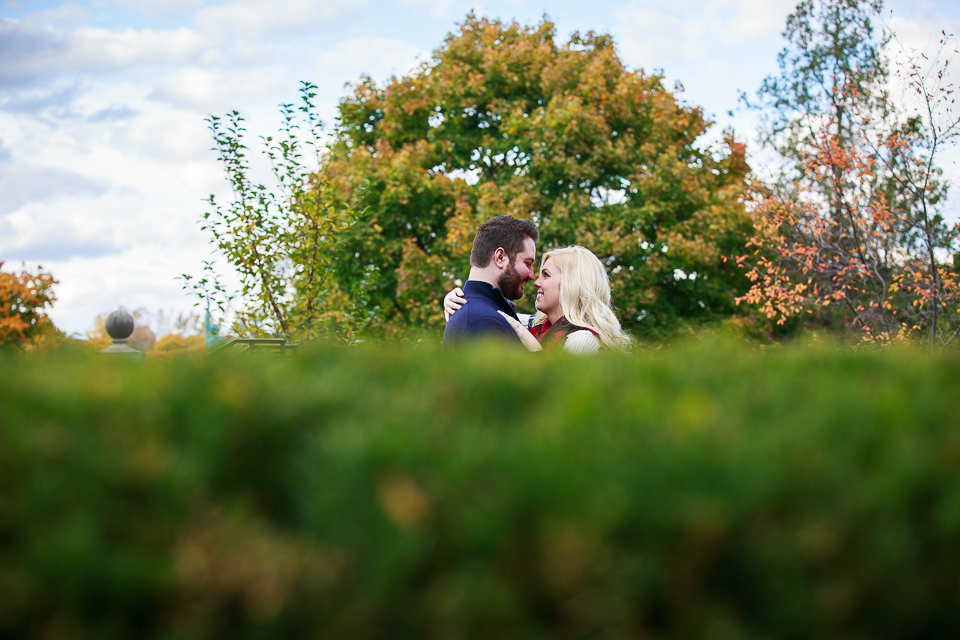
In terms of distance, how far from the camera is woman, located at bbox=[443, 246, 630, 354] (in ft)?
18.5

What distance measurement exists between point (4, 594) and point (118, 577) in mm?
225

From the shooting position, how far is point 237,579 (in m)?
1.36

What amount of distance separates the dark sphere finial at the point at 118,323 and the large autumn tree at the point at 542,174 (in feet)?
29.4

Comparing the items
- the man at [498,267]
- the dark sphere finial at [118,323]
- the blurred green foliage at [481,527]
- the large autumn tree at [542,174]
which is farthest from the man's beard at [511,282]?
the large autumn tree at [542,174]

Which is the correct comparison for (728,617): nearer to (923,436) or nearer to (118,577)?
(923,436)

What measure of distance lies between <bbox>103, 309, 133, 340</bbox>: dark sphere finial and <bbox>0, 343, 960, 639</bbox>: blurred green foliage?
26.0 ft

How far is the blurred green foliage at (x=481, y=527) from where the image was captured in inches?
53.7

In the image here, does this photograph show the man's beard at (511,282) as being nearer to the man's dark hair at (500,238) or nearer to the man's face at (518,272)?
the man's face at (518,272)

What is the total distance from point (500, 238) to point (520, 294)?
1.87 feet

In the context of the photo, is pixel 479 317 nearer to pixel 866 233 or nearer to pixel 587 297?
pixel 587 297

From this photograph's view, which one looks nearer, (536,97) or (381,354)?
(381,354)

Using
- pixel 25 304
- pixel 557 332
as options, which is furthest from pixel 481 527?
pixel 25 304

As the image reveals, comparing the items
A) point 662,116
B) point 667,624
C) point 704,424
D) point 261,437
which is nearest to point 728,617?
point 667,624

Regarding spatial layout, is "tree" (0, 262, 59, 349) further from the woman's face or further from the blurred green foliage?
the blurred green foliage
